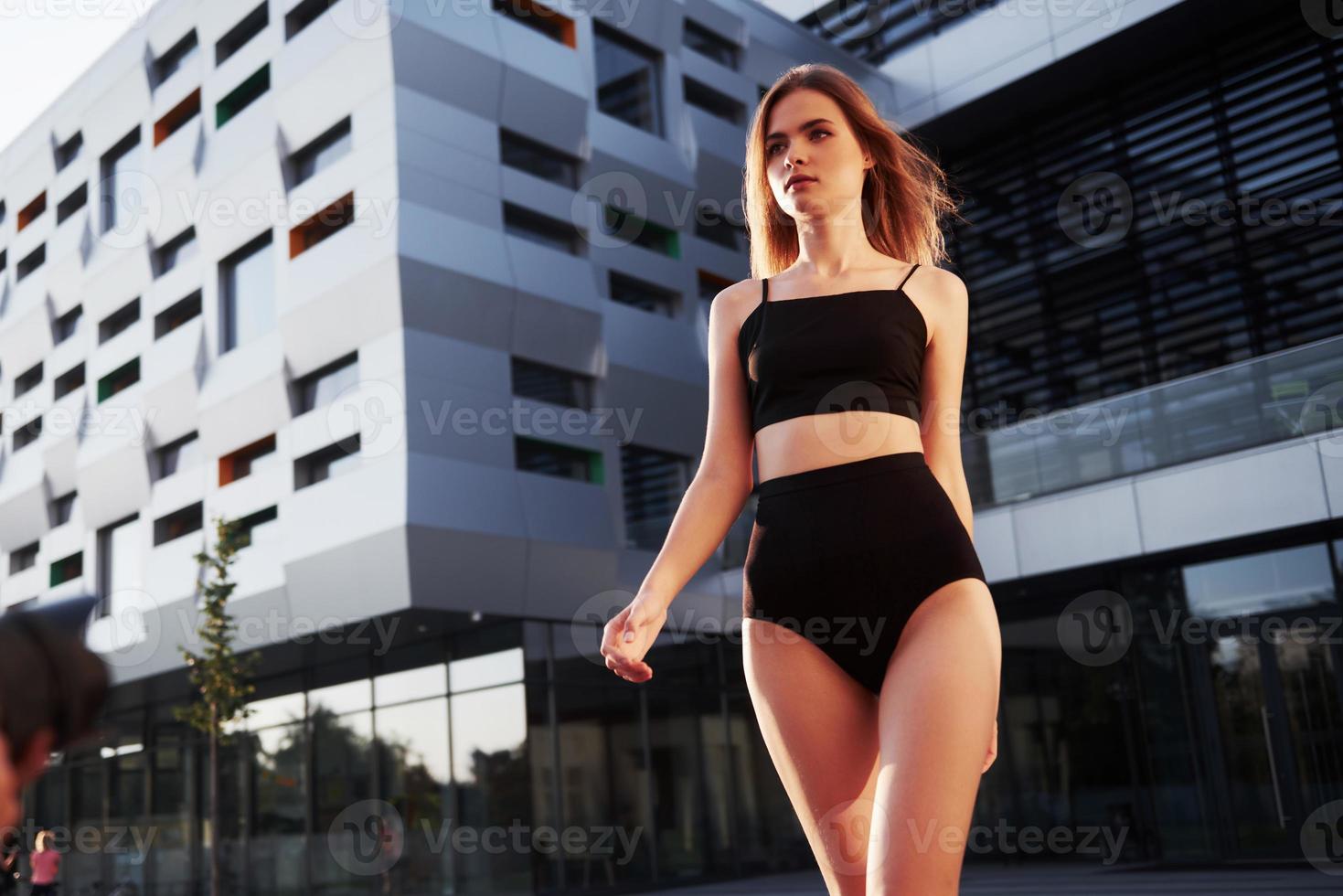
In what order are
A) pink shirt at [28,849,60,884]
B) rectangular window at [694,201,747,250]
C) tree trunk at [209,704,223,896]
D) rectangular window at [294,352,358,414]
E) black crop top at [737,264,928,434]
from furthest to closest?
rectangular window at [694,201,747,250], rectangular window at [294,352,358,414], pink shirt at [28,849,60,884], tree trunk at [209,704,223,896], black crop top at [737,264,928,434]

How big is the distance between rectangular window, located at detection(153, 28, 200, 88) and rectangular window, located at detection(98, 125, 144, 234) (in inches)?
41.9

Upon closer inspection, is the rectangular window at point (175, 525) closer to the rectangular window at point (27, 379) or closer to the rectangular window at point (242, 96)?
the rectangular window at point (242, 96)

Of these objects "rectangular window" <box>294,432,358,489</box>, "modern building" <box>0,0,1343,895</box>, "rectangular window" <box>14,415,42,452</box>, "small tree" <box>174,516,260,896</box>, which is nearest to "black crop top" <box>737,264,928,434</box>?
"modern building" <box>0,0,1343,895</box>

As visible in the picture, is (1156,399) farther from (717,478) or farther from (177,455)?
(177,455)

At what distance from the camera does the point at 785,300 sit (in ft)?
8.59

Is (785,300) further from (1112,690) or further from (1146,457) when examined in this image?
(1112,690)

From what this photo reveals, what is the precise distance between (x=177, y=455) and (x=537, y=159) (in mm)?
8067

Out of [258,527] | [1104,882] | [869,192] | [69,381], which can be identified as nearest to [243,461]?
[258,527]

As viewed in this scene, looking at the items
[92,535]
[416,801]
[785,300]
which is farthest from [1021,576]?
[92,535]

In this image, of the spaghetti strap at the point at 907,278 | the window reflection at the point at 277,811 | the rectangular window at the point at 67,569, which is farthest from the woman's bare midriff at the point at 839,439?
the rectangular window at the point at 67,569

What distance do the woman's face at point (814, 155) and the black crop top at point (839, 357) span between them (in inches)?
8.4

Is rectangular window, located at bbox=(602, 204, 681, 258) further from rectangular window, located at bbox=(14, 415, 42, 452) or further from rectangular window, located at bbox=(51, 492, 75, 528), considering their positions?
rectangular window, located at bbox=(14, 415, 42, 452)

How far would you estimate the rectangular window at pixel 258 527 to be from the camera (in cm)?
1844

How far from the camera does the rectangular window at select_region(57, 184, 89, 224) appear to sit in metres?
25.3
